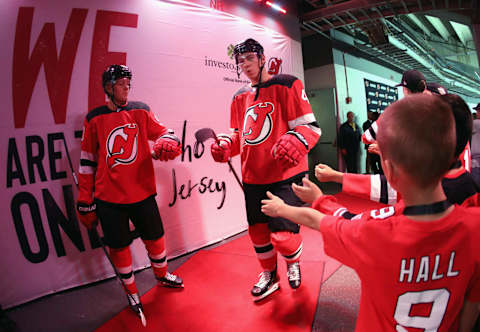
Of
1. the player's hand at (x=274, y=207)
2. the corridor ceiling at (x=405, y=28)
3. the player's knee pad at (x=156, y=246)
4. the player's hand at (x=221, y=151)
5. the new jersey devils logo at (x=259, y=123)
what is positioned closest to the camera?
the player's hand at (x=274, y=207)

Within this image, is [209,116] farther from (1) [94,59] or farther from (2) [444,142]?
(2) [444,142]

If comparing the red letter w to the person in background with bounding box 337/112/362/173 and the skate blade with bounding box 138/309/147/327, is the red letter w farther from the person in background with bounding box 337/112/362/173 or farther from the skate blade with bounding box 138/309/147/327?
the person in background with bounding box 337/112/362/173

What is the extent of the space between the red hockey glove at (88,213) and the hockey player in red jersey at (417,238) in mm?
1911

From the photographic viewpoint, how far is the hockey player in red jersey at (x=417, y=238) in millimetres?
720

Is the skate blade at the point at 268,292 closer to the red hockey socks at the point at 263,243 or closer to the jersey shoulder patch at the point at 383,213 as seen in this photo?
the red hockey socks at the point at 263,243

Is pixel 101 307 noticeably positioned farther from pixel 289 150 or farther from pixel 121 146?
pixel 289 150

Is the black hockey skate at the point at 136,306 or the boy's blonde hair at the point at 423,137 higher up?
the boy's blonde hair at the point at 423,137

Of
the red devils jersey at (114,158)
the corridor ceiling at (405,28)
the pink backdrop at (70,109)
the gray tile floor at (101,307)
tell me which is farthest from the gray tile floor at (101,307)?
the corridor ceiling at (405,28)

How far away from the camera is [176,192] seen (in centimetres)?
324

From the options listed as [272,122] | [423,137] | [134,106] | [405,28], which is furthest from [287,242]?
[405,28]

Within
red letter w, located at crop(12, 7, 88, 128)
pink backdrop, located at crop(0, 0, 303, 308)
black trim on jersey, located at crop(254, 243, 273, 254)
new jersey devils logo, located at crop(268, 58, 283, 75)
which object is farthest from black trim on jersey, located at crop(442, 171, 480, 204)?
new jersey devils logo, located at crop(268, 58, 283, 75)

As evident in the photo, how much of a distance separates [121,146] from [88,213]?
584 millimetres

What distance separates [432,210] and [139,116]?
7.07 feet

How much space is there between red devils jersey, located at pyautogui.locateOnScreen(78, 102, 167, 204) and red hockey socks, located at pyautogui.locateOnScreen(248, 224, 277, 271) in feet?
3.11
